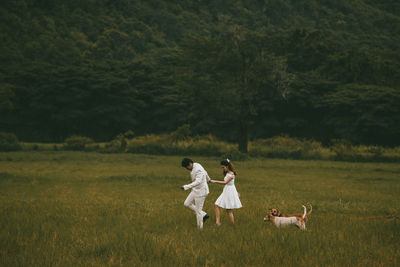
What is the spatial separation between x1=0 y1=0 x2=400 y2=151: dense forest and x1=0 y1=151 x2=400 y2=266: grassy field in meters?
A: 18.3

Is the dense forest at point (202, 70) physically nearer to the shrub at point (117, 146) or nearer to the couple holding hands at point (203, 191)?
the shrub at point (117, 146)

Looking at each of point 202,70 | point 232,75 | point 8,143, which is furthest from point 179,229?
point 8,143

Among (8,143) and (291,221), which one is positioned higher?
(291,221)

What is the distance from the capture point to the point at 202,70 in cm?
3500

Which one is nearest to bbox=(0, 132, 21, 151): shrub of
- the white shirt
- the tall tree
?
the tall tree

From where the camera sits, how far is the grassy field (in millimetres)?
6375

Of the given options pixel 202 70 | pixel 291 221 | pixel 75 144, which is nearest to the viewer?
pixel 291 221

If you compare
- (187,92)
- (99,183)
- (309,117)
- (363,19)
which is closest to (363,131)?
(309,117)

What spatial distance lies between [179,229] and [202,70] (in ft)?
90.9

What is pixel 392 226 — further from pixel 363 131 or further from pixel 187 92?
pixel 363 131

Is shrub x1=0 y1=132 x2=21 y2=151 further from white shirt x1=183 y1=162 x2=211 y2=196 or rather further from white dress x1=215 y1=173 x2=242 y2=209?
white dress x1=215 y1=173 x2=242 y2=209

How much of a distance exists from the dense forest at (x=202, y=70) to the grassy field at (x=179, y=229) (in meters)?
18.3

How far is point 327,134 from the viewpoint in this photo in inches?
2050

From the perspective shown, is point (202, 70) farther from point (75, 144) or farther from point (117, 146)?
point (75, 144)
